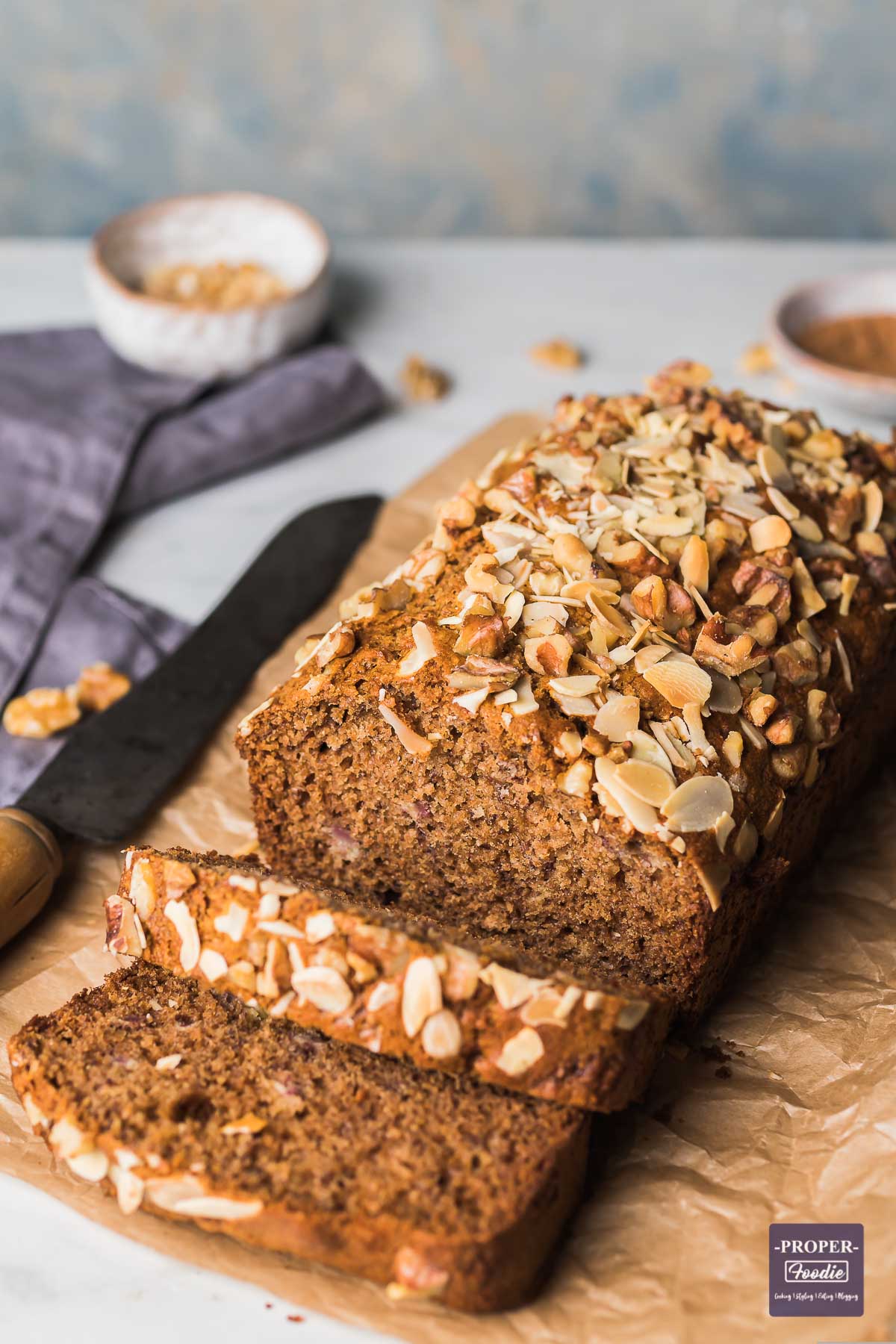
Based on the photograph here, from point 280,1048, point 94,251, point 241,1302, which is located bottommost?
point 241,1302

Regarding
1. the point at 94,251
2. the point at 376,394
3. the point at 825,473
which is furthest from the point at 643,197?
the point at 825,473

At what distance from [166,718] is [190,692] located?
0.10 meters

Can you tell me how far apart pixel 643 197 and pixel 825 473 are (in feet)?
7.83

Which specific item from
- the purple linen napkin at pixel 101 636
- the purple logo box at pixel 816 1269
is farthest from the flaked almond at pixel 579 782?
the purple linen napkin at pixel 101 636

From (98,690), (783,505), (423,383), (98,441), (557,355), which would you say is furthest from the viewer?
(557,355)

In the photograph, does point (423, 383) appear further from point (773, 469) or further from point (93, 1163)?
point (93, 1163)

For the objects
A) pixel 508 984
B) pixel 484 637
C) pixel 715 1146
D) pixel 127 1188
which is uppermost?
pixel 484 637

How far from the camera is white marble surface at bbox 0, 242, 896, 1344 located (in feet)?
12.6

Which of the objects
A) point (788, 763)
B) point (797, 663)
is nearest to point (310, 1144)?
point (788, 763)

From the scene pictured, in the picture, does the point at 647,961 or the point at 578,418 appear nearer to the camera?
the point at 647,961

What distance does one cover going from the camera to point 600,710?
7.74 feet

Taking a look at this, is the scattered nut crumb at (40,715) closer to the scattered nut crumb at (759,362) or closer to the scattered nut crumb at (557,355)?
the scattered nut crumb at (557,355)

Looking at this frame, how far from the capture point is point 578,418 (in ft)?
9.98

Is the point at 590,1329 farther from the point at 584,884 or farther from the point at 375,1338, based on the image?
the point at 584,884
